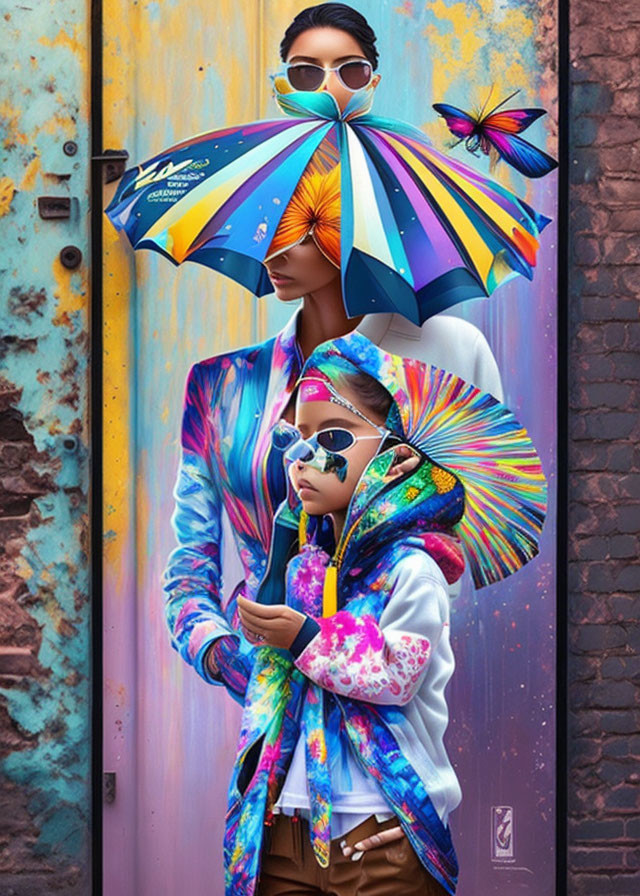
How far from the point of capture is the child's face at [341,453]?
3898 mm

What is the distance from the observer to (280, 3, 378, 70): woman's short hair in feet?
14.3

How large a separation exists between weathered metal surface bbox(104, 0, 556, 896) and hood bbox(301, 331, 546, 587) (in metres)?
0.38

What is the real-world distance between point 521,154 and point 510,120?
11cm

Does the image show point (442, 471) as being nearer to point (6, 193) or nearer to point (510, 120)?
point (510, 120)

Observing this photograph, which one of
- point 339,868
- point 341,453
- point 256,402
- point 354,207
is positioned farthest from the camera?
point 256,402

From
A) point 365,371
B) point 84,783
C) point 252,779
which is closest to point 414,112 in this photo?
point 365,371

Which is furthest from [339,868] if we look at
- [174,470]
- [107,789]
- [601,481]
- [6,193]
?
[6,193]

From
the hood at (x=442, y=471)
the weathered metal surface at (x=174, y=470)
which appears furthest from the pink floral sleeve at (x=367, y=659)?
the weathered metal surface at (x=174, y=470)

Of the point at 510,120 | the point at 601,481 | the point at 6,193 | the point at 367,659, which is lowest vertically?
the point at 367,659

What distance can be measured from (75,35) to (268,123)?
68 cm

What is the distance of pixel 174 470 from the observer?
4.41 metres

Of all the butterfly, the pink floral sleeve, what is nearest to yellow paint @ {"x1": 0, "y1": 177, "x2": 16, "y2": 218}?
the butterfly

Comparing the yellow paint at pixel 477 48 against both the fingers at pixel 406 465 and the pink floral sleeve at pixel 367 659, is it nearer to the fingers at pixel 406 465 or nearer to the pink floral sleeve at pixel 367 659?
the fingers at pixel 406 465

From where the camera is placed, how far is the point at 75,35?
14.5 ft
